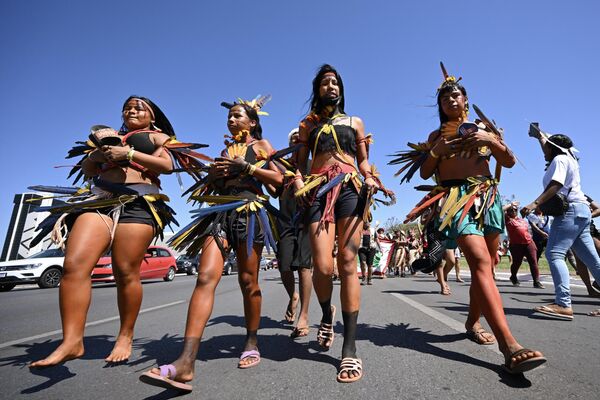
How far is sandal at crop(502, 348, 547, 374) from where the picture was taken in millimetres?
1868

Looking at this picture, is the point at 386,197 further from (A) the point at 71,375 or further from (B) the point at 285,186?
(A) the point at 71,375

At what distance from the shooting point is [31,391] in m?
2.00

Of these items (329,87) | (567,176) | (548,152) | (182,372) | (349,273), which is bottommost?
(182,372)

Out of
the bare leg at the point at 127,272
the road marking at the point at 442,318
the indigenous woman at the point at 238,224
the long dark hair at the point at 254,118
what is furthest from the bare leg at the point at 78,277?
the road marking at the point at 442,318

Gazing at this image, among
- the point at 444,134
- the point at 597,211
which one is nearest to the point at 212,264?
the point at 444,134

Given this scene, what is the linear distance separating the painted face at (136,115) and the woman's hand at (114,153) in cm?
44

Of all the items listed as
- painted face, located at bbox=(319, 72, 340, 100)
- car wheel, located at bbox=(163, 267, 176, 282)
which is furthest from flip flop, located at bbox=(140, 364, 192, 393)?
car wheel, located at bbox=(163, 267, 176, 282)

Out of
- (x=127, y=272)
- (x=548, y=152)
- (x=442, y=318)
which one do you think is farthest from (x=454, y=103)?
(x=127, y=272)

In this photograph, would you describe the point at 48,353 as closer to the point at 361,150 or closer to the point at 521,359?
the point at 361,150

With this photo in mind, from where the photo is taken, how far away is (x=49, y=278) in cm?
1126

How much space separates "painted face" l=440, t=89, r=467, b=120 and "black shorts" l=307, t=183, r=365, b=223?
1.20 metres

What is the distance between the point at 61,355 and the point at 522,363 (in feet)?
8.56

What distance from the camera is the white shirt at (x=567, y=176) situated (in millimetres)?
3903

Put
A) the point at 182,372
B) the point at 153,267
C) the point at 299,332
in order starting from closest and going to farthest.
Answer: the point at 182,372 → the point at 299,332 → the point at 153,267
